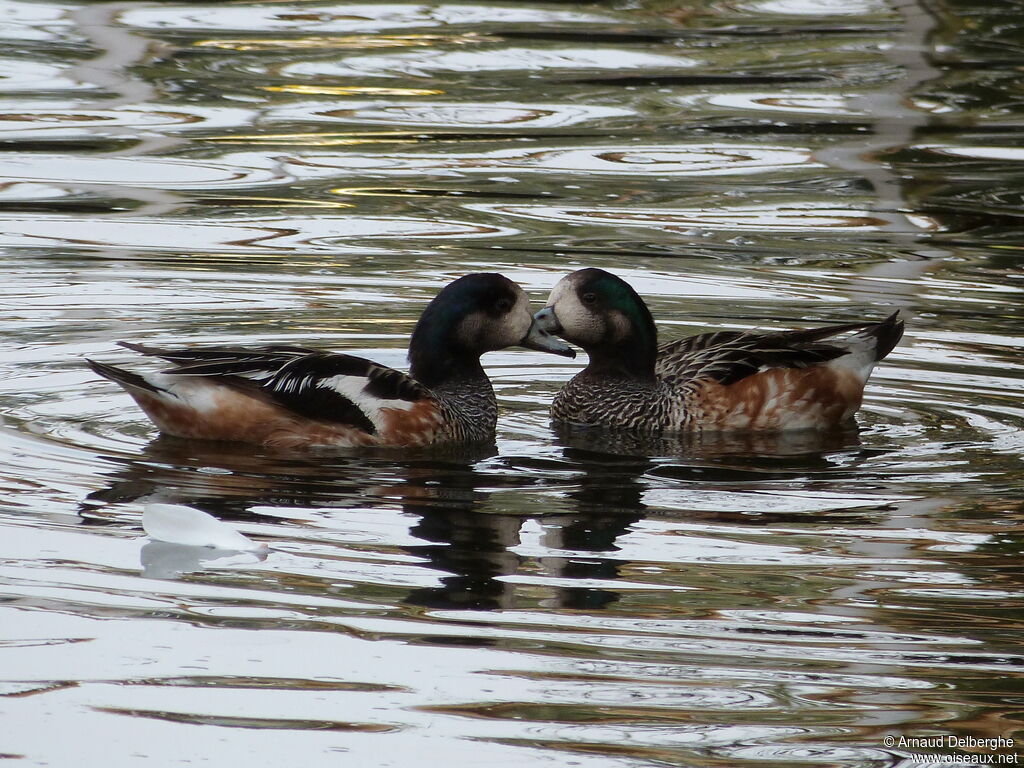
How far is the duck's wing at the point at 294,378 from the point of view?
8555mm

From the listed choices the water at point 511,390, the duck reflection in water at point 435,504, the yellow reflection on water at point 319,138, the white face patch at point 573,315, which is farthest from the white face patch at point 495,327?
the yellow reflection on water at point 319,138

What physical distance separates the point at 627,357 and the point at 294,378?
7.40 feet

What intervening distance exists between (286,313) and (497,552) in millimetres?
4676

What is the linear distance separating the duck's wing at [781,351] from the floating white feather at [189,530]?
141 inches

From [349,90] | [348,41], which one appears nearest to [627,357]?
→ [349,90]

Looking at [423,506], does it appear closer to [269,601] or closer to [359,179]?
[269,601]

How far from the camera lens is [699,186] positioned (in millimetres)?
14977

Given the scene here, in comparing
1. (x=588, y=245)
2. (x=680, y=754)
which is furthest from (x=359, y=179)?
(x=680, y=754)

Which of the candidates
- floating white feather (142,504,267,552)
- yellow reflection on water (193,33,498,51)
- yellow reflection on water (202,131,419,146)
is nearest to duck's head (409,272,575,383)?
floating white feather (142,504,267,552)

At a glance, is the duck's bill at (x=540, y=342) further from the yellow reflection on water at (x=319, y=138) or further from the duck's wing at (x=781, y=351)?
the yellow reflection on water at (x=319, y=138)

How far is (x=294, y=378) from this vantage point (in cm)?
858

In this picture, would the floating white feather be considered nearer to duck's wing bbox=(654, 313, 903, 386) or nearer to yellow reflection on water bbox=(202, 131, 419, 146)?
duck's wing bbox=(654, 313, 903, 386)

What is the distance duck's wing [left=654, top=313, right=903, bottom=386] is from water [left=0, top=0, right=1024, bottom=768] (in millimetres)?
421

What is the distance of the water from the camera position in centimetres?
545
